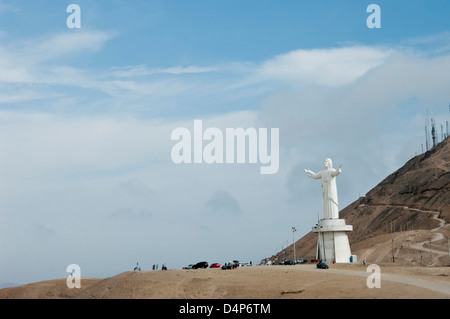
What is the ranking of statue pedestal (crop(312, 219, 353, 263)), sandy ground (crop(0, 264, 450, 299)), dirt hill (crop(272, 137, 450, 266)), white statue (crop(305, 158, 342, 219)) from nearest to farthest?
sandy ground (crop(0, 264, 450, 299)) < statue pedestal (crop(312, 219, 353, 263)) < white statue (crop(305, 158, 342, 219)) < dirt hill (crop(272, 137, 450, 266))

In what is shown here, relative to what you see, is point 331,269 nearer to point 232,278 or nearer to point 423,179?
point 232,278

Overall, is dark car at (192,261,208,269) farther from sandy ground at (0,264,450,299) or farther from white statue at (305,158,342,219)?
white statue at (305,158,342,219)

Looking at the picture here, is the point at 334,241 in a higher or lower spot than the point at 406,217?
lower

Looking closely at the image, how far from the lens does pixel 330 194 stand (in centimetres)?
6625

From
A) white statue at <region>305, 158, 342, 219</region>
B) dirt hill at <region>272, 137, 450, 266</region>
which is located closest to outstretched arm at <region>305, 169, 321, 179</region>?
white statue at <region>305, 158, 342, 219</region>

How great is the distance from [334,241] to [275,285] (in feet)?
57.3

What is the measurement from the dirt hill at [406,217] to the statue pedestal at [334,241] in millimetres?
22557

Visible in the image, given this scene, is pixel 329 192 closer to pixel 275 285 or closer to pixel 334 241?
pixel 334 241

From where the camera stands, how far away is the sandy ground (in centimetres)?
4266

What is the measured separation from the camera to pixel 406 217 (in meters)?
132

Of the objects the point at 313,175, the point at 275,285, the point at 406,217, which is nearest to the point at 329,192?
the point at 313,175

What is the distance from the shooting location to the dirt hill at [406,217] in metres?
90.2

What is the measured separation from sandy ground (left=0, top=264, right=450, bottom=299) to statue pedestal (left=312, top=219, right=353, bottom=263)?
3720 mm
